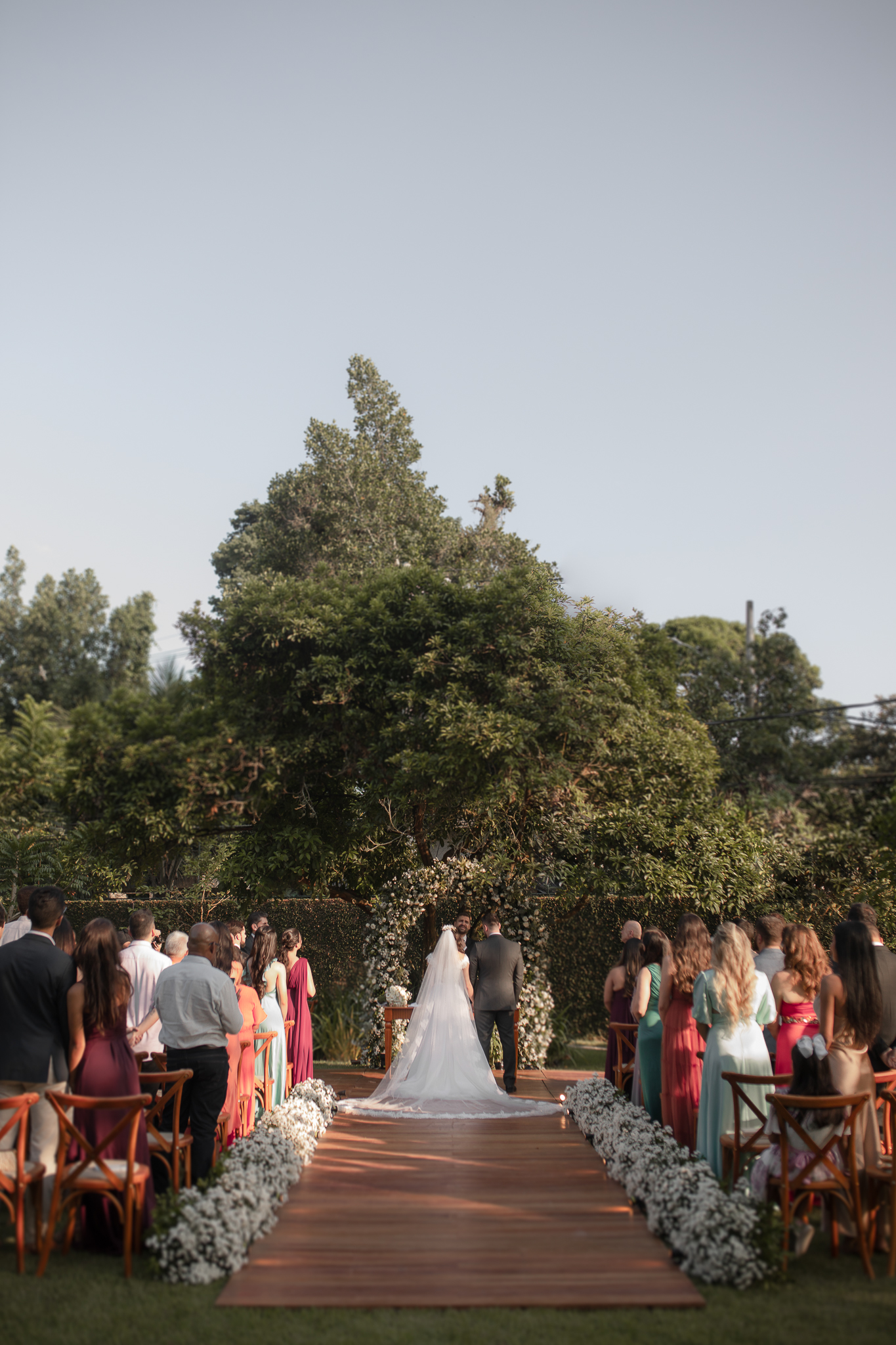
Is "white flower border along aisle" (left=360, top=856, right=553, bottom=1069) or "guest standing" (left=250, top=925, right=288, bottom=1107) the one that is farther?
"white flower border along aisle" (left=360, top=856, right=553, bottom=1069)

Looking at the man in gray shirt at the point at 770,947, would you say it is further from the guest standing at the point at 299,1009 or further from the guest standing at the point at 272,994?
the guest standing at the point at 299,1009

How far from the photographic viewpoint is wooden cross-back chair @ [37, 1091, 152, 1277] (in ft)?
16.0

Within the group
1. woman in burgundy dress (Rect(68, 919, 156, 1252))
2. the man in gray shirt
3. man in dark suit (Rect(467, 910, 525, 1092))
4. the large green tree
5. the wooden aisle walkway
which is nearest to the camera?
the wooden aisle walkway

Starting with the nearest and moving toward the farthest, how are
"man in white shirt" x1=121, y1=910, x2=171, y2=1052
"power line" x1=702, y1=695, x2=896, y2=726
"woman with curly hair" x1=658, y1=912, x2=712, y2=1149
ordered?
"woman with curly hair" x1=658, y1=912, x2=712, y2=1149, "man in white shirt" x1=121, y1=910, x2=171, y2=1052, "power line" x1=702, y1=695, x2=896, y2=726

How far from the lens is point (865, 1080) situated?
17.1 ft

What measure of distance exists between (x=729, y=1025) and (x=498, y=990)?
4.87 m

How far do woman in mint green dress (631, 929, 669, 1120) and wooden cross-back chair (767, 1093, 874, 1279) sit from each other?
2375 mm

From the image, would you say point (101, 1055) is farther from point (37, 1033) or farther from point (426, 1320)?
point (426, 1320)

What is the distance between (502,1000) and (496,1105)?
113 centimetres

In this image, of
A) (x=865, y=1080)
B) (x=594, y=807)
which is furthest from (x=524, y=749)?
(x=865, y=1080)

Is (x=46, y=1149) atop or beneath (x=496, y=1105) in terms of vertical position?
atop

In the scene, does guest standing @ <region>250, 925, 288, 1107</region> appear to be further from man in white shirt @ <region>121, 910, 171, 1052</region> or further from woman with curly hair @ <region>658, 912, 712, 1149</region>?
woman with curly hair @ <region>658, 912, 712, 1149</region>

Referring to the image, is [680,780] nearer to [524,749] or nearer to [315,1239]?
[524,749]

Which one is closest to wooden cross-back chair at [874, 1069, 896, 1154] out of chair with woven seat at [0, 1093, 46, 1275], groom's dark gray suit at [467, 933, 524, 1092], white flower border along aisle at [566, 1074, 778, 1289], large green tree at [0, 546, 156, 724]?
white flower border along aisle at [566, 1074, 778, 1289]
